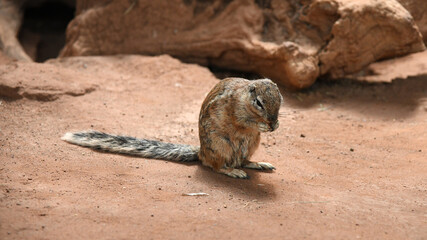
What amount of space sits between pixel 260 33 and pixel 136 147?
165 inches

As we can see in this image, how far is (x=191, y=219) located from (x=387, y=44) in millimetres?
5692

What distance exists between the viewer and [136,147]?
16.5 ft

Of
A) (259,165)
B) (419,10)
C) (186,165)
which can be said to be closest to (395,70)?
(419,10)

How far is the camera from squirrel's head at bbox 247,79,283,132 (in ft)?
14.3

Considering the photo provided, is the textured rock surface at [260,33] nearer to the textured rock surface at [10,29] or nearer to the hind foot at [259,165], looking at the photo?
the textured rock surface at [10,29]

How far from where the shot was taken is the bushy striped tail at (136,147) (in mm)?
5016

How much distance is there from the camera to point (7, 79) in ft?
21.1

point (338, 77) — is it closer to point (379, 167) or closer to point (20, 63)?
point (379, 167)

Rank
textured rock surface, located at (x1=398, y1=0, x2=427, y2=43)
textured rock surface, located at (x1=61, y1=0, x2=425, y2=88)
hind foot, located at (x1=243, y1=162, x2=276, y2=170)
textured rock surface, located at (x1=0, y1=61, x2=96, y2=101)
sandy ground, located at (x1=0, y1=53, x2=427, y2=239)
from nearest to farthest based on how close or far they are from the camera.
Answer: sandy ground, located at (x1=0, y1=53, x2=427, y2=239) → hind foot, located at (x1=243, y1=162, x2=276, y2=170) → textured rock surface, located at (x1=0, y1=61, x2=96, y2=101) → textured rock surface, located at (x1=61, y1=0, x2=425, y2=88) → textured rock surface, located at (x1=398, y1=0, x2=427, y2=43)

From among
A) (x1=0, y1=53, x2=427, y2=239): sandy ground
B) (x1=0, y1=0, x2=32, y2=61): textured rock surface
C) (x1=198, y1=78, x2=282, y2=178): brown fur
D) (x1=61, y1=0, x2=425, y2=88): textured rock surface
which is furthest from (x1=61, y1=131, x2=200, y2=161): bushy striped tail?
(x1=0, y1=0, x2=32, y2=61): textured rock surface

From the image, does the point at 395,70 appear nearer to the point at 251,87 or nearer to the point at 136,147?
the point at 251,87

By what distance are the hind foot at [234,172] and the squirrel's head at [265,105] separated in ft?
1.97

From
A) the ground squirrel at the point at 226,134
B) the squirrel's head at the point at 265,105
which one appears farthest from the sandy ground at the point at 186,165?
the squirrel's head at the point at 265,105

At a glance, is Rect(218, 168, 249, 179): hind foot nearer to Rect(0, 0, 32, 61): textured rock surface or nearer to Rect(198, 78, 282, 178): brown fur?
Rect(198, 78, 282, 178): brown fur
